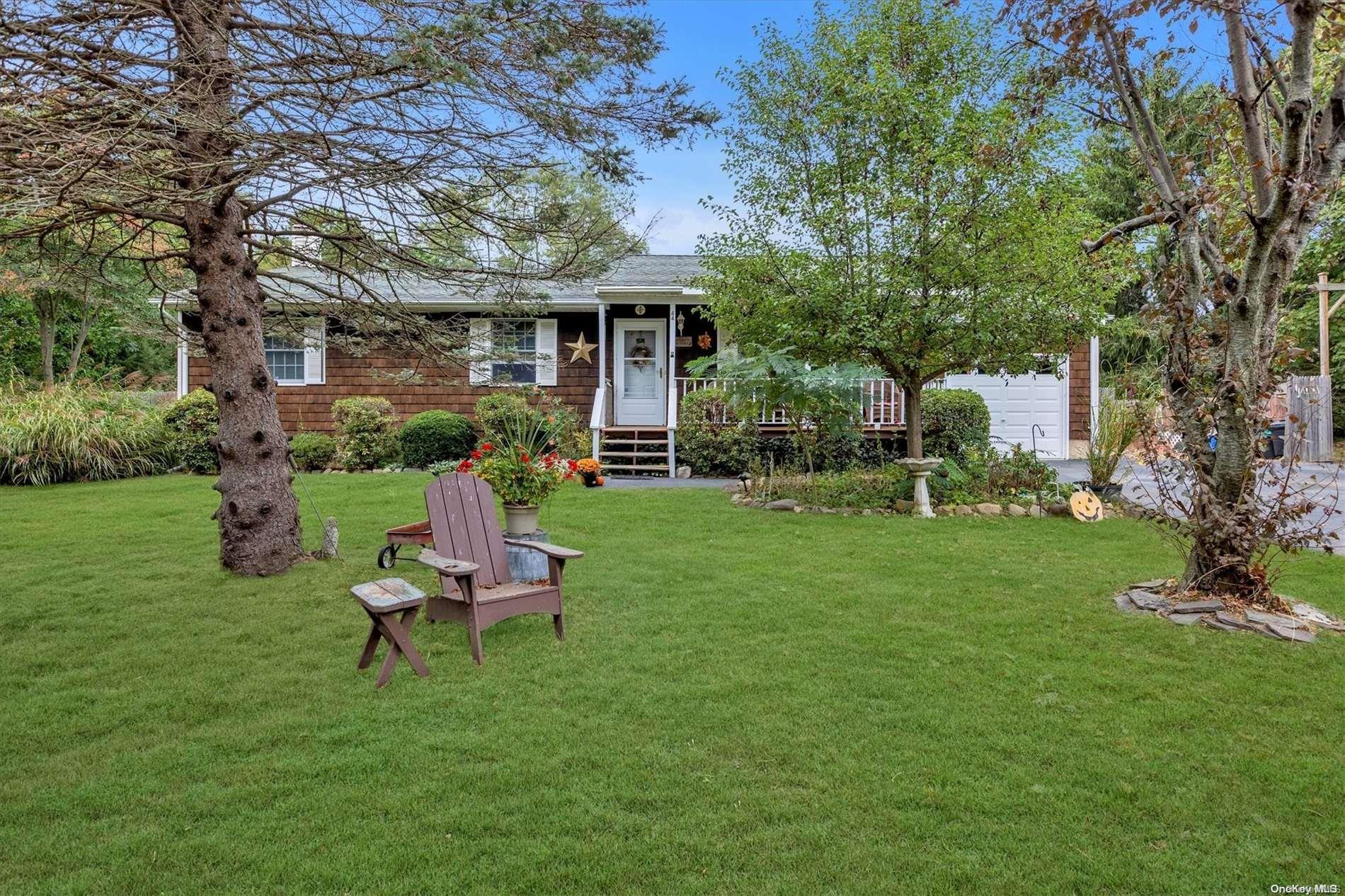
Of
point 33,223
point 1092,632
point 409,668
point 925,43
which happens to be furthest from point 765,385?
point 33,223

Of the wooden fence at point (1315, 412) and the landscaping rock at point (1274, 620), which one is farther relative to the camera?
the wooden fence at point (1315, 412)

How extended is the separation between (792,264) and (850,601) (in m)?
4.63

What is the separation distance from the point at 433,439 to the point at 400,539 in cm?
684

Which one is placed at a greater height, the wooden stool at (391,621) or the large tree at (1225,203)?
the large tree at (1225,203)

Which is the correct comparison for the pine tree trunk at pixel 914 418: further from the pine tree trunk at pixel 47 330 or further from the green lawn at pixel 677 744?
the pine tree trunk at pixel 47 330

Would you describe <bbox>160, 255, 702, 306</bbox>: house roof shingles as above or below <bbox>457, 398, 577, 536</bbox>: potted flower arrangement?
above

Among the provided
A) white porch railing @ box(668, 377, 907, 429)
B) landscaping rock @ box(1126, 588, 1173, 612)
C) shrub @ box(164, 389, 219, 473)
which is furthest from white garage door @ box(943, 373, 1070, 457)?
shrub @ box(164, 389, 219, 473)

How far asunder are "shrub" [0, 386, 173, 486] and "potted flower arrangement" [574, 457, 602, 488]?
6.92 meters

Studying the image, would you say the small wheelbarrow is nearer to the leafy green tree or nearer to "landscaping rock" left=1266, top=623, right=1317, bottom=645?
the leafy green tree

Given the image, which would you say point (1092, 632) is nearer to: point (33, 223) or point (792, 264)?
point (792, 264)

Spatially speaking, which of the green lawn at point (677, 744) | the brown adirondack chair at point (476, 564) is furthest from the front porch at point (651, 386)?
the brown adirondack chair at point (476, 564)

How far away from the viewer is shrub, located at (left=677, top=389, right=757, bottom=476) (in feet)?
38.7

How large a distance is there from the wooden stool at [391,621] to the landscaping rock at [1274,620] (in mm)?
4560

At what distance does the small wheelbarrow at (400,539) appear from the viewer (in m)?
5.83
